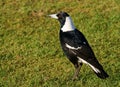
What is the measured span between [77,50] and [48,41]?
192 centimetres

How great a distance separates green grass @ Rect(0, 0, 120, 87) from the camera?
677cm

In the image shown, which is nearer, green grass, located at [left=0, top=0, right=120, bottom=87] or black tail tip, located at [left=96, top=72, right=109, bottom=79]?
black tail tip, located at [left=96, top=72, right=109, bottom=79]

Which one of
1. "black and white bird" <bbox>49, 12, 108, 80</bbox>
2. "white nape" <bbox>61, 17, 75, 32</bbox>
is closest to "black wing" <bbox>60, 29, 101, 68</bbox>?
"black and white bird" <bbox>49, 12, 108, 80</bbox>

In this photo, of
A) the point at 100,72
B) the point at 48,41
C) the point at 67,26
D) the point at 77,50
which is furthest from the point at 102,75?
the point at 48,41

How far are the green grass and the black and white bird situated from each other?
33 cm

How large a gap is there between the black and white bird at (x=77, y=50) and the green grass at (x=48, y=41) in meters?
0.33

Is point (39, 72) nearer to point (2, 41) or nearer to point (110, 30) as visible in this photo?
point (2, 41)

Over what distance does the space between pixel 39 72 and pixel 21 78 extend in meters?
0.37

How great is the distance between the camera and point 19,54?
25.3 ft

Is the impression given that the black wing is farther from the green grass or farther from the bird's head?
the green grass

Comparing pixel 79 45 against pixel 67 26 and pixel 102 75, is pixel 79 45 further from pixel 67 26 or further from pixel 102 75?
pixel 102 75

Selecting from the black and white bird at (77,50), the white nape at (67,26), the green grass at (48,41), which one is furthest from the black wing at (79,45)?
the green grass at (48,41)

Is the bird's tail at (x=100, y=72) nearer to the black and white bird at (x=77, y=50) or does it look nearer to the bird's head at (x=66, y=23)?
the black and white bird at (x=77, y=50)

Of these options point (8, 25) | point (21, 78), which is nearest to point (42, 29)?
point (8, 25)
